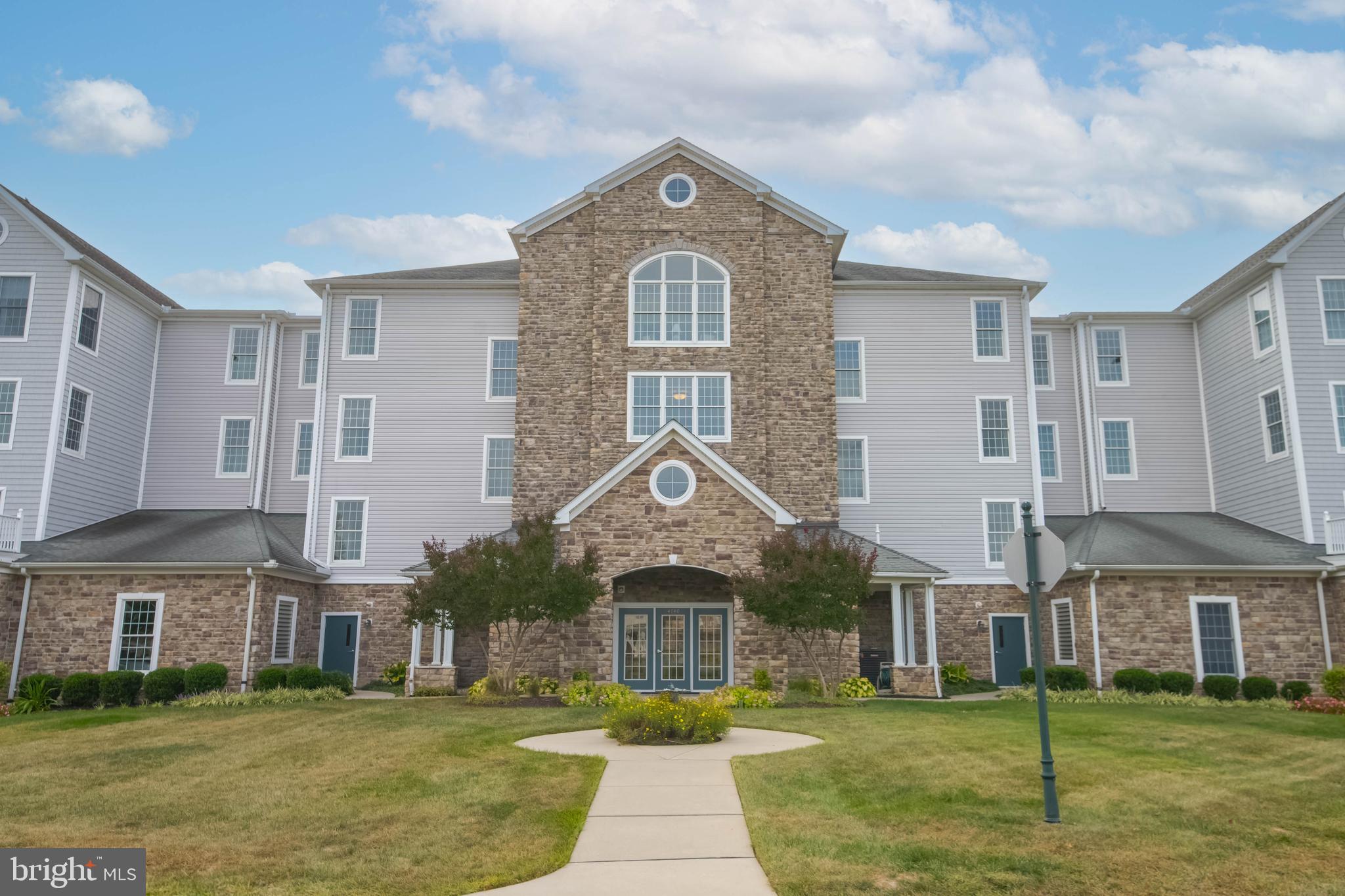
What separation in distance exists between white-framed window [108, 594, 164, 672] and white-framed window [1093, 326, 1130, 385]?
2843cm

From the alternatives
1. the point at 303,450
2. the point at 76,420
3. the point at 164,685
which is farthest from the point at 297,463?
the point at 164,685

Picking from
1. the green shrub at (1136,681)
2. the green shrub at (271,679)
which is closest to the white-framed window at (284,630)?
the green shrub at (271,679)

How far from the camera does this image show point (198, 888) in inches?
302

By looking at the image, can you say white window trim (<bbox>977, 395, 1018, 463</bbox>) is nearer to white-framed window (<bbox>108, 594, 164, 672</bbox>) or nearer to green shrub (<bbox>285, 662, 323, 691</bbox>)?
green shrub (<bbox>285, 662, 323, 691</bbox>)

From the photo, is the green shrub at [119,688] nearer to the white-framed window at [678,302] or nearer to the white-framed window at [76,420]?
the white-framed window at [76,420]

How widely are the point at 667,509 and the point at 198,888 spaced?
1664cm

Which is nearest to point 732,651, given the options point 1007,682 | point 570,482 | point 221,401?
point 570,482

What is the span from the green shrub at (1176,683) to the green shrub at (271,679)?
71.0 feet

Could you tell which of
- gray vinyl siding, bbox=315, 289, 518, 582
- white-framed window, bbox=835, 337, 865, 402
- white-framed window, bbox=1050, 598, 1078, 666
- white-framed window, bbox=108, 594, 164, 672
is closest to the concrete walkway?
white-framed window, bbox=108, 594, 164, 672

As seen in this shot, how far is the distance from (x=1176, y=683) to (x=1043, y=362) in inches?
474

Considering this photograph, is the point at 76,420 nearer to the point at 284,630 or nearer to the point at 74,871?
the point at 284,630

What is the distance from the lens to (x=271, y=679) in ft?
79.1

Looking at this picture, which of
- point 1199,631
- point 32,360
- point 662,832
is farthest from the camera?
point 32,360

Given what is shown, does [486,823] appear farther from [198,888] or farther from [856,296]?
[856,296]
